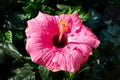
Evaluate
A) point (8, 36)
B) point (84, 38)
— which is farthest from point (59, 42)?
point (8, 36)

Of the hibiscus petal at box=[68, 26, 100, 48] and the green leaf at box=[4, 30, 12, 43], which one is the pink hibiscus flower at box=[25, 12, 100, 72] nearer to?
the hibiscus petal at box=[68, 26, 100, 48]

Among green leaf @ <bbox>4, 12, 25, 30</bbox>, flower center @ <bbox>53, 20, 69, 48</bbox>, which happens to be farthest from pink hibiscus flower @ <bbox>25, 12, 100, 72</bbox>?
green leaf @ <bbox>4, 12, 25, 30</bbox>

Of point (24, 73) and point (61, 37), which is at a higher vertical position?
point (61, 37)

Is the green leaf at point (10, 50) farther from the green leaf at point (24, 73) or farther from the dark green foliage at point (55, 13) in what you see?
the green leaf at point (24, 73)

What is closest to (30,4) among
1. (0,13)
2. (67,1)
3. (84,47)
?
(0,13)

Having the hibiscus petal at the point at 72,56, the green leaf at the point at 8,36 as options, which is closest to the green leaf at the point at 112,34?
the green leaf at the point at 8,36

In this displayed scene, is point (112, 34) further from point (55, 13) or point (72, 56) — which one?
point (72, 56)
